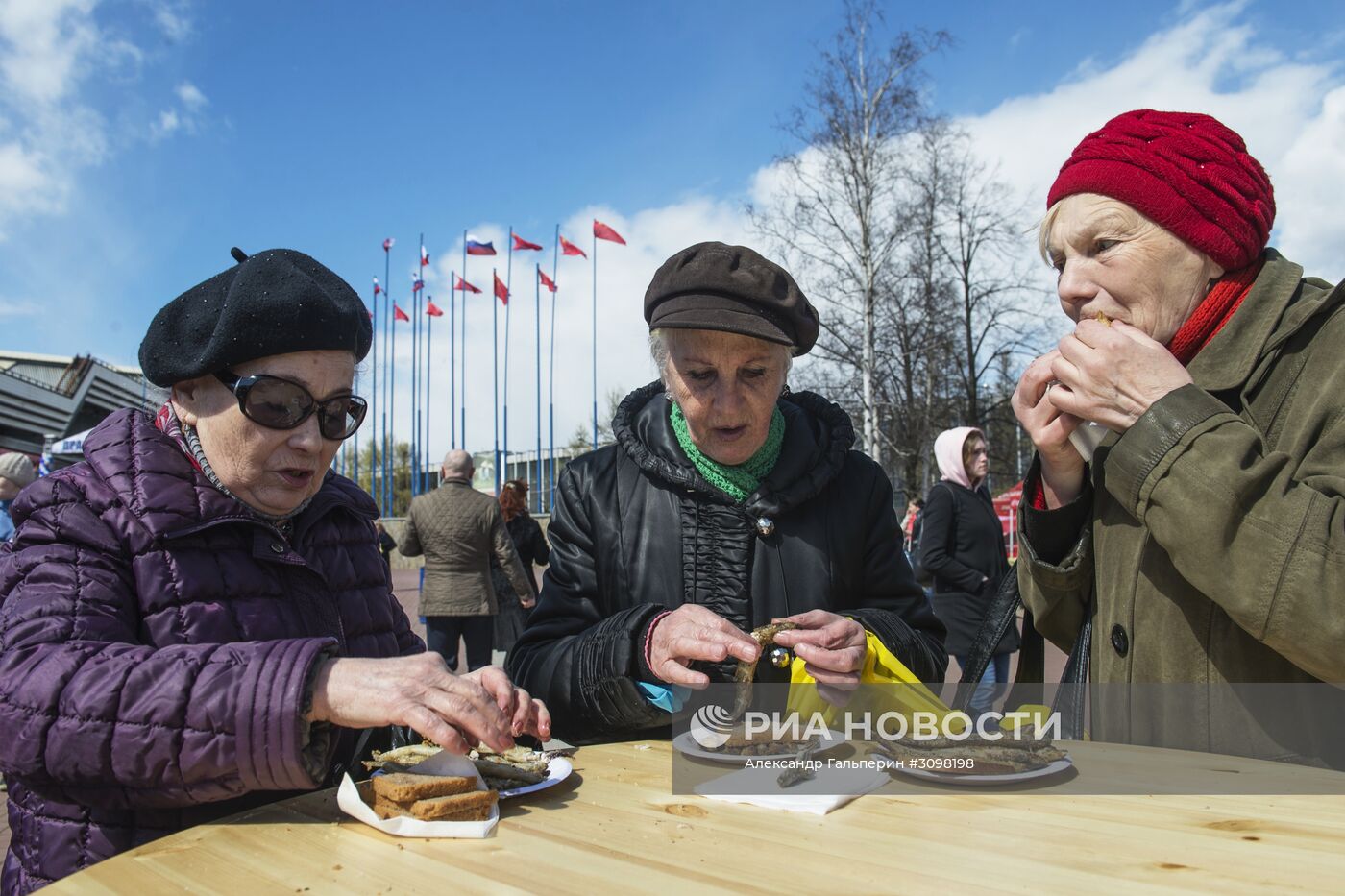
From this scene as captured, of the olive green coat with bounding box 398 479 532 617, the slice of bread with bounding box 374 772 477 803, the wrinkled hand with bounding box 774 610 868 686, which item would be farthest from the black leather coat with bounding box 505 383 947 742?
the olive green coat with bounding box 398 479 532 617

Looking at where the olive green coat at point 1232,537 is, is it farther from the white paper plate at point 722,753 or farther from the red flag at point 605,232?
the red flag at point 605,232

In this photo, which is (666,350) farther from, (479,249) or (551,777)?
(479,249)

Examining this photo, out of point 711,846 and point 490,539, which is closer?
point 711,846

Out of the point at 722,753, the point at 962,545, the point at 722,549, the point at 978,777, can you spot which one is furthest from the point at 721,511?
the point at 962,545

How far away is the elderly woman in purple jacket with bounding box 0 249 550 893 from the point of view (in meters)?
1.30

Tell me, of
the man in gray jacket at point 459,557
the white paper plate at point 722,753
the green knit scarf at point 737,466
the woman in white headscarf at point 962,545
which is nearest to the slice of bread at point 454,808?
the white paper plate at point 722,753

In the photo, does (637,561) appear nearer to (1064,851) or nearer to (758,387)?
(758,387)

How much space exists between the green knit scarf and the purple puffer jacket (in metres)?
0.89

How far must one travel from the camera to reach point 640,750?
1762 millimetres

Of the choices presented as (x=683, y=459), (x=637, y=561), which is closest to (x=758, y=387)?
(x=683, y=459)

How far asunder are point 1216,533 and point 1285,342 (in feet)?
1.61

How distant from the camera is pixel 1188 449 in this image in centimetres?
150

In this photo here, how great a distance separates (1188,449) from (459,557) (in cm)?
610

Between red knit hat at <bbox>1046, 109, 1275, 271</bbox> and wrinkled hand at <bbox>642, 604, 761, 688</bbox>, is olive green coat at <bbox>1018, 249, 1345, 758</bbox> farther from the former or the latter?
wrinkled hand at <bbox>642, 604, 761, 688</bbox>
